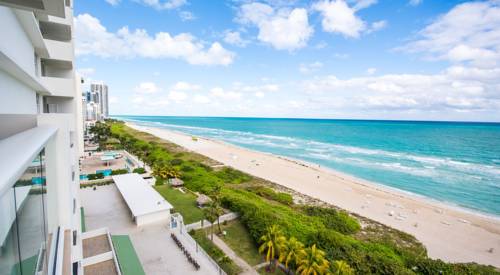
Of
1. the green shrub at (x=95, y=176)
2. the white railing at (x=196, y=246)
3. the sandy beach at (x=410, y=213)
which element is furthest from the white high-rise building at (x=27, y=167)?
the green shrub at (x=95, y=176)

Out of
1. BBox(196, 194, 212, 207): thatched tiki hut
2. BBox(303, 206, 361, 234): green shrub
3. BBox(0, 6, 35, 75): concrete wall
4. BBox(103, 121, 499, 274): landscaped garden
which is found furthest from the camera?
BBox(196, 194, 212, 207): thatched tiki hut

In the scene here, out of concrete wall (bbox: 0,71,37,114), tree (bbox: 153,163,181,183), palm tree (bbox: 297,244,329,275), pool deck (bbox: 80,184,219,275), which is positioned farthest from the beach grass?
tree (bbox: 153,163,181,183)

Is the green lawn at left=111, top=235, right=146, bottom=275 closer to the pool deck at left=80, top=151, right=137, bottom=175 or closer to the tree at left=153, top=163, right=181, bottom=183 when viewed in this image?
the tree at left=153, top=163, right=181, bottom=183

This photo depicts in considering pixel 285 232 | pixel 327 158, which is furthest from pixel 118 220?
pixel 327 158

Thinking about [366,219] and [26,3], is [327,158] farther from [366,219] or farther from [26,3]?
[26,3]

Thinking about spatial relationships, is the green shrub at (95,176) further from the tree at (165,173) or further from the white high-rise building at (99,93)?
the white high-rise building at (99,93)

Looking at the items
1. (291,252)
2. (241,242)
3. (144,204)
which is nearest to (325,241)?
(291,252)

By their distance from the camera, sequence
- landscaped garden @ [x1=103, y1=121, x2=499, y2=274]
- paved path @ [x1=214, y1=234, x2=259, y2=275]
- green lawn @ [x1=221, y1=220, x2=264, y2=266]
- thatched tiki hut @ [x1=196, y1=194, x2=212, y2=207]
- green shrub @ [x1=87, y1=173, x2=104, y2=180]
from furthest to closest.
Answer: green shrub @ [x1=87, y1=173, x2=104, y2=180] → thatched tiki hut @ [x1=196, y1=194, x2=212, y2=207] → green lawn @ [x1=221, y1=220, x2=264, y2=266] → paved path @ [x1=214, y1=234, x2=259, y2=275] → landscaped garden @ [x1=103, y1=121, x2=499, y2=274]

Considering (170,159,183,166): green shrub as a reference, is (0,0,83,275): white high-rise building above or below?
above
